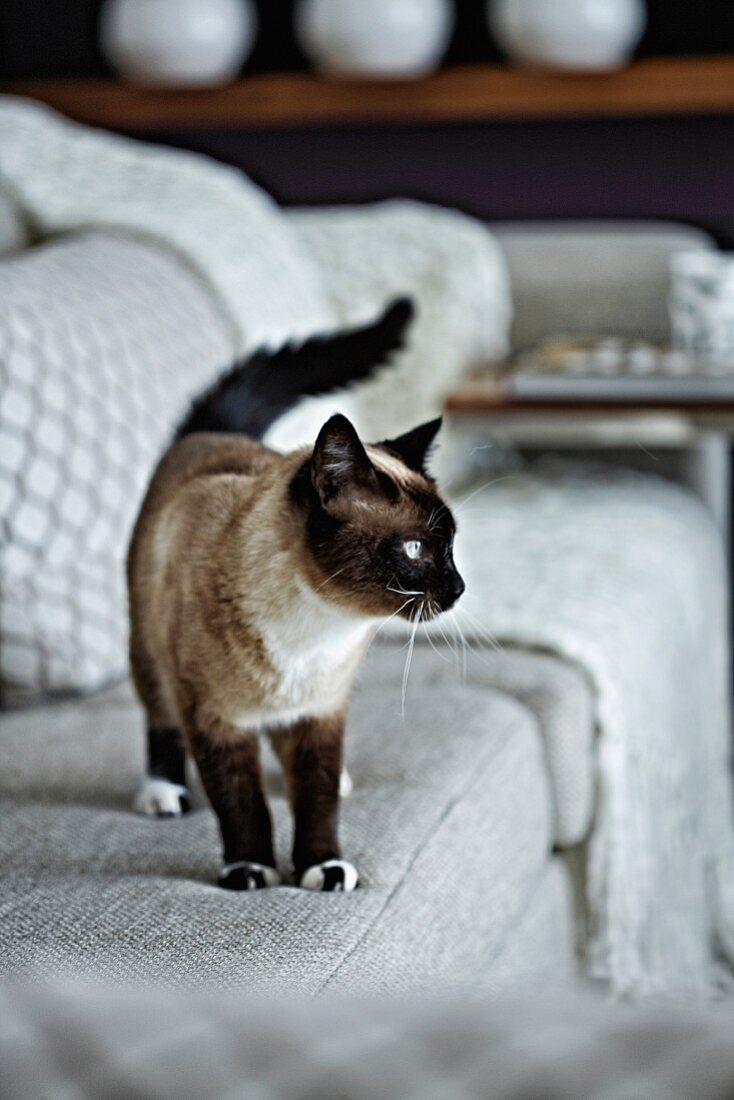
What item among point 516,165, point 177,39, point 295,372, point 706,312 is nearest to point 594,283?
point 706,312

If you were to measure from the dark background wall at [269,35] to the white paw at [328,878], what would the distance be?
2.02 m

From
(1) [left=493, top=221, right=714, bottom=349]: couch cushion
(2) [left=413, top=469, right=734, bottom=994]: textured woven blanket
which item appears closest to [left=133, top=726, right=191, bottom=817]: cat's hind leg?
(2) [left=413, top=469, right=734, bottom=994]: textured woven blanket

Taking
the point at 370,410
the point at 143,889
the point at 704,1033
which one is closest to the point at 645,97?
the point at 370,410

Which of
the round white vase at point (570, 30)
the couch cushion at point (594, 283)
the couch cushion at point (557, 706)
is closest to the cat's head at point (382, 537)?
the couch cushion at point (557, 706)

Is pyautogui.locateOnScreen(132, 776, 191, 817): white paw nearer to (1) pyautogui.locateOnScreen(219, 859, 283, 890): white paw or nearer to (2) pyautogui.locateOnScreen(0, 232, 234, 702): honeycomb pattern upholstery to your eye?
(1) pyautogui.locateOnScreen(219, 859, 283, 890): white paw

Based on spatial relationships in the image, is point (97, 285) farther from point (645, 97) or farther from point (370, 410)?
point (645, 97)

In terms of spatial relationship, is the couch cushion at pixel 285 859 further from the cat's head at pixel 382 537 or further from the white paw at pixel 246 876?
the cat's head at pixel 382 537

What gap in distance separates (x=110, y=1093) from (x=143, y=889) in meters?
0.54

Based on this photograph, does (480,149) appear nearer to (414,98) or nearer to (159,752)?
(414,98)

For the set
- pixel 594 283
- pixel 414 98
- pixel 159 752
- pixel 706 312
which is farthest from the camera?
pixel 414 98

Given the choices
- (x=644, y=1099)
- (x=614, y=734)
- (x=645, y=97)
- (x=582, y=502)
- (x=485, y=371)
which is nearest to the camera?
(x=644, y=1099)

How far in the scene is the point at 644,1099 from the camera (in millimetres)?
226

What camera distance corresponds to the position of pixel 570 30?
2.38m

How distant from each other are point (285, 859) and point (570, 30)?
193 centimetres
